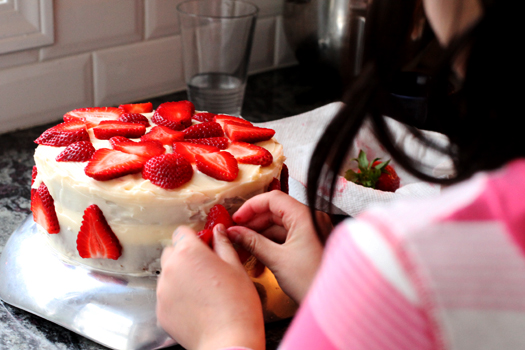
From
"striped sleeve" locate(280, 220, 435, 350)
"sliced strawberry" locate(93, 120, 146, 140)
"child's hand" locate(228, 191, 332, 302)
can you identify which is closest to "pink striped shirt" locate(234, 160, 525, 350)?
"striped sleeve" locate(280, 220, 435, 350)

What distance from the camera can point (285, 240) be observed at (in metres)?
0.68

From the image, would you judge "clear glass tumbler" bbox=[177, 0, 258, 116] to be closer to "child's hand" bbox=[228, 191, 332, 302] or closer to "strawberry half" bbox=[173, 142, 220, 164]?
"strawberry half" bbox=[173, 142, 220, 164]

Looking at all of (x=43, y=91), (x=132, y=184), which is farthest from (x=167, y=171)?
(x=43, y=91)

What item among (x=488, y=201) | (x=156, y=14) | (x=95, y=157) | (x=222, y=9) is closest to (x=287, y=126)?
(x=222, y=9)

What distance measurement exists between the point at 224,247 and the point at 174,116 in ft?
1.03

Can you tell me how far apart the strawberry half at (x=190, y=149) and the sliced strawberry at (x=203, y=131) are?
47mm

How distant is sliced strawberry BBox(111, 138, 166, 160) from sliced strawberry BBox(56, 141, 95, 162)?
0.04 meters

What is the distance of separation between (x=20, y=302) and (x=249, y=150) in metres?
0.36

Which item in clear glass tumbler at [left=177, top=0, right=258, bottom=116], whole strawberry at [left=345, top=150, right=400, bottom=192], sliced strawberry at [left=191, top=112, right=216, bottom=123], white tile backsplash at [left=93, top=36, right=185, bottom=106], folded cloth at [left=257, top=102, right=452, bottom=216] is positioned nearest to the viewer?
sliced strawberry at [left=191, top=112, right=216, bottom=123]

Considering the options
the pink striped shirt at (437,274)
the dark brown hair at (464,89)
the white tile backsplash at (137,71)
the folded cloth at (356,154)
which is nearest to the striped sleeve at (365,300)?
the pink striped shirt at (437,274)

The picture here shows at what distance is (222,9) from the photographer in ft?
4.14

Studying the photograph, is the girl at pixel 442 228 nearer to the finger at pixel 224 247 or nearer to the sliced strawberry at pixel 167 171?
the finger at pixel 224 247

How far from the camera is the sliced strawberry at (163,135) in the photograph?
752mm

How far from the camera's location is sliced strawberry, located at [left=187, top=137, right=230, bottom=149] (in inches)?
29.6
